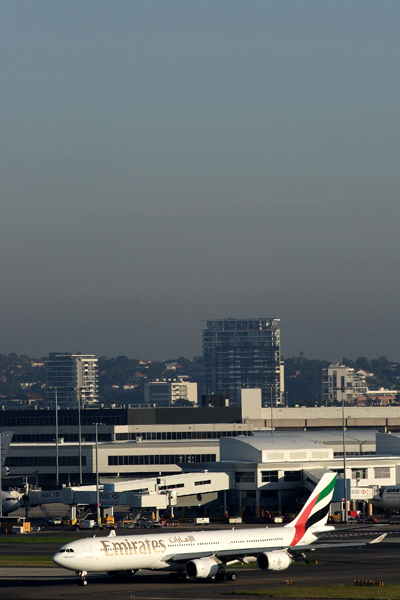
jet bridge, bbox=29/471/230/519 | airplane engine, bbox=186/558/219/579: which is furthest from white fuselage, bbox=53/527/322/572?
jet bridge, bbox=29/471/230/519

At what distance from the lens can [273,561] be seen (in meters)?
80.4

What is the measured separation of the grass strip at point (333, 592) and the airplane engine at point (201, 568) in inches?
Answer: 187

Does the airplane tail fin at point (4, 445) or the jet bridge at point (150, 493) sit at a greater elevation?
the airplane tail fin at point (4, 445)

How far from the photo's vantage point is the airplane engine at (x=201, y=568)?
7956cm

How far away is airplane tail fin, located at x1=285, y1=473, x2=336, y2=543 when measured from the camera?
290 ft

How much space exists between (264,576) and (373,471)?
8236 centimetres

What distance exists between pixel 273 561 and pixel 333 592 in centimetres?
825

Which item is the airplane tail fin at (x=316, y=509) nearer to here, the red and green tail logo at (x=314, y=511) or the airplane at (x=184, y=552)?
the red and green tail logo at (x=314, y=511)

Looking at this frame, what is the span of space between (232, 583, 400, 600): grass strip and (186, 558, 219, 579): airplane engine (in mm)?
4752

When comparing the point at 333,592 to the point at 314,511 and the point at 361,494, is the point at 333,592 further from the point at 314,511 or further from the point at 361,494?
the point at 361,494

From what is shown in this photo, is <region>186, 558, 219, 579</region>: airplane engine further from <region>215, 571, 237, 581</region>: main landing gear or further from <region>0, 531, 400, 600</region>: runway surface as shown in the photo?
<region>215, 571, 237, 581</region>: main landing gear

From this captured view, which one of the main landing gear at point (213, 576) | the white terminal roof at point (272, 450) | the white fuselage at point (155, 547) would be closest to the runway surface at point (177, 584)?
the main landing gear at point (213, 576)

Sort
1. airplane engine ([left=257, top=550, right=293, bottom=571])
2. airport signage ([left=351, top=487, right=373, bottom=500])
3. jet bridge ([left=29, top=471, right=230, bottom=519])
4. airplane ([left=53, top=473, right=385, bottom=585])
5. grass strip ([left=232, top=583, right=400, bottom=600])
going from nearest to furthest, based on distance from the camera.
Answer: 1. grass strip ([left=232, top=583, right=400, bottom=600])
2. airplane ([left=53, top=473, right=385, bottom=585])
3. airplane engine ([left=257, top=550, right=293, bottom=571])
4. jet bridge ([left=29, top=471, right=230, bottom=519])
5. airport signage ([left=351, top=487, right=373, bottom=500])

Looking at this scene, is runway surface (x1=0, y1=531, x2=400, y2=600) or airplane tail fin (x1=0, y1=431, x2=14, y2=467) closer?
runway surface (x1=0, y1=531, x2=400, y2=600)
